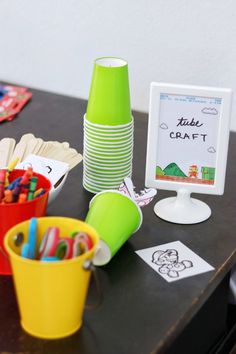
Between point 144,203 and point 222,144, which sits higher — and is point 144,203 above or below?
below

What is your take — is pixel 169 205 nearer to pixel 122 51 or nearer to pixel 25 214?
pixel 25 214

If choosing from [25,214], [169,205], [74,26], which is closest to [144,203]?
[169,205]

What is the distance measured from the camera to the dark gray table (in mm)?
990

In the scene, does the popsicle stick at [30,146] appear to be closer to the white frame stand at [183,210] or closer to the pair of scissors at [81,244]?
the white frame stand at [183,210]

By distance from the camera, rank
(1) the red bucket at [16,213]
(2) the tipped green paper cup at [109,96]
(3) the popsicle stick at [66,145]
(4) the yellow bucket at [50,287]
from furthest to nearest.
Result: 1. (3) the popsicle stick at [66,145]
2. (2) the tipped green paper cup at [109,96]
3. (1) the red bucket at [16,213]
4. (4) the yellow bucket at [50,287]

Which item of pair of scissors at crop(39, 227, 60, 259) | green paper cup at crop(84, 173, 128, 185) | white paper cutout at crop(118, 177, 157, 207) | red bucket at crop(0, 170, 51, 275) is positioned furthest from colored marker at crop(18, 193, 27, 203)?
green paper cup at crop(84, 173, 128, 185)

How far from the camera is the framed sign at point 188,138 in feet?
4.13

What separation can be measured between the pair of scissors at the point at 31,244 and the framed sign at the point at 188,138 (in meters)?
0.39

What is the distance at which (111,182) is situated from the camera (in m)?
1.40

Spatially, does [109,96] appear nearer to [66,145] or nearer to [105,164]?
[105,164]

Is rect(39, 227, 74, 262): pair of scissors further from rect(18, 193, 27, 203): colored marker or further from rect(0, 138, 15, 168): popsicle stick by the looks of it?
rect(0, 138, 15, 168): popsicle stick

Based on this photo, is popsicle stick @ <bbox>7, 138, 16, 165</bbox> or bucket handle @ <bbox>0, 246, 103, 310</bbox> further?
popsicle stick @ <bbox>7, 138, 16, 165</bbox>

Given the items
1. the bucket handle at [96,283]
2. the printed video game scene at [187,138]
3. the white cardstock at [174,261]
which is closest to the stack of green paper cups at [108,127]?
the printed video game scene at [187,138]

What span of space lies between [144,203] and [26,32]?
3.37ft
